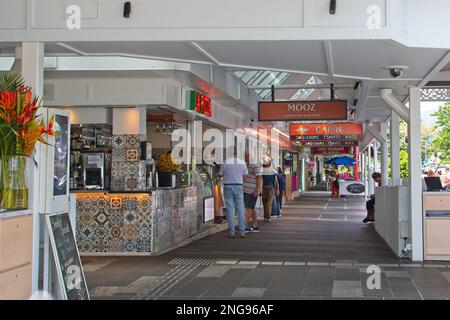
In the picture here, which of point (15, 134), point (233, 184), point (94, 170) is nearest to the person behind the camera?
point (15, 134)

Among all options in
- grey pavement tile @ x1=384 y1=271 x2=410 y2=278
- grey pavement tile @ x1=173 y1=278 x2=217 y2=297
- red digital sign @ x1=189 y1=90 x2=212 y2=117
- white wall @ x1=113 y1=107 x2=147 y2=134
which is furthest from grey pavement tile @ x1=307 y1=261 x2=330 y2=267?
red digital sign @ x1=189 y1=90 x2=212 y2=117

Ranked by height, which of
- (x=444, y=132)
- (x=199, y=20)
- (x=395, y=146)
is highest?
(x=444, y=132)

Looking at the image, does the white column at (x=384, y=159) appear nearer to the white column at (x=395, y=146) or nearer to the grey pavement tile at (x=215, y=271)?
the white column at (x=395, y=146)

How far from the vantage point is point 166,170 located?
1049 centimetres

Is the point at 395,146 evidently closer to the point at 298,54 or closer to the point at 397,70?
the point at 397,70

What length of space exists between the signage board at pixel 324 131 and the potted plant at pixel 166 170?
36.8 ft

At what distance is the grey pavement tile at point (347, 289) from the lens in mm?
6230

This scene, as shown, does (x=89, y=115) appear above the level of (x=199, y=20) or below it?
below

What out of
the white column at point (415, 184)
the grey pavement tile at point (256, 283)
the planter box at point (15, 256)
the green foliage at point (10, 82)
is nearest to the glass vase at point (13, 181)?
the planter box at point (15, 256)

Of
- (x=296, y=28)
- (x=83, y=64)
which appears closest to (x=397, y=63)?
(x=296, y=28)

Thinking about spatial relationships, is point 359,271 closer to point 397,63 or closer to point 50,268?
point 397,63

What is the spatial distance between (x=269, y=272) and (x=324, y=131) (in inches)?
579

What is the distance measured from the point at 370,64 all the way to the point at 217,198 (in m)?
6.99

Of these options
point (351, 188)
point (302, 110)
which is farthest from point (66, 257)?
point (351, 188)
